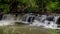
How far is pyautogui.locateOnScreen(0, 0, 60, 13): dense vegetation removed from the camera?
17.8m

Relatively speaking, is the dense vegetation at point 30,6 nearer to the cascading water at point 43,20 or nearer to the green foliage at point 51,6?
the green foliage at point 51,6

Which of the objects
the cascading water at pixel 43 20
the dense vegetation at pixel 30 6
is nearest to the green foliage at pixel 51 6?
the dense vegetation at pixel 30 6

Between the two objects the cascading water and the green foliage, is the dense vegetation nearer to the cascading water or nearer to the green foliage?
the green foliage

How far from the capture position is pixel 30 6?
18.1m

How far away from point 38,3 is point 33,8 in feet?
3.85

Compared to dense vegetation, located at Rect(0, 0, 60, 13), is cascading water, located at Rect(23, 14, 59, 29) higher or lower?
lower

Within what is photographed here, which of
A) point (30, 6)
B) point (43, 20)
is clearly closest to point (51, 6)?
point (30, 6)

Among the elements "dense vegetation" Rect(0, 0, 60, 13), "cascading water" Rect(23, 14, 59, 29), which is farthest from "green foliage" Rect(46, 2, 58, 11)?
"cascading water" Rect(23, 14, 59, 29)

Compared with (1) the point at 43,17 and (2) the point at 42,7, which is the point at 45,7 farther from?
(1) the point at 43,17

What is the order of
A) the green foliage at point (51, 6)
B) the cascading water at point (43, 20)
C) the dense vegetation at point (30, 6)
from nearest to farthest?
the cascading water at point (43, 20)
the green foliage at point (51, 6)
the dense vegetation at point (30, 6)

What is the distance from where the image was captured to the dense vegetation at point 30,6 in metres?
17.8

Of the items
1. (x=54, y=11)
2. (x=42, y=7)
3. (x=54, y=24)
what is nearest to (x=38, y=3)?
(x=42, y=7)

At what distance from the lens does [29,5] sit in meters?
18.2

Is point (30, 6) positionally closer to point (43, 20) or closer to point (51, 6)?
point (51, 6)
